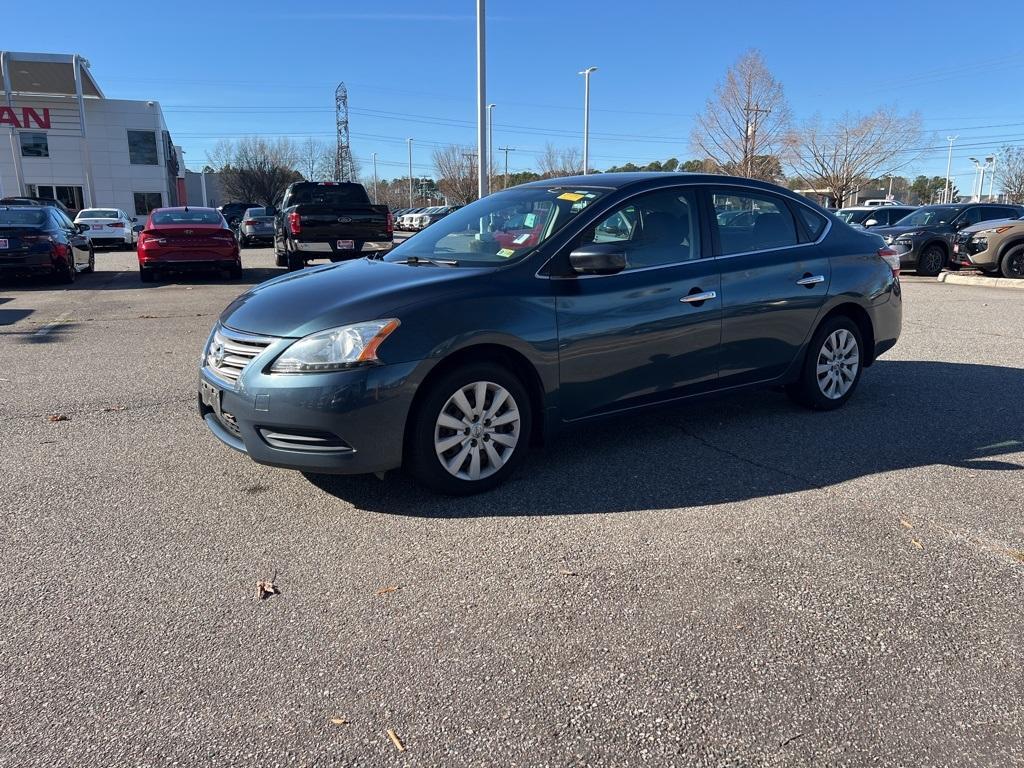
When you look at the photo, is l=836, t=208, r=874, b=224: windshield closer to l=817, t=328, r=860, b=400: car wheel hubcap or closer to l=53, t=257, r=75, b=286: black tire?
l=817, t=328, r=860, b=400: car wheel hubcap

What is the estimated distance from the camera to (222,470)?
4.51 m

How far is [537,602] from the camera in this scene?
3.10 m

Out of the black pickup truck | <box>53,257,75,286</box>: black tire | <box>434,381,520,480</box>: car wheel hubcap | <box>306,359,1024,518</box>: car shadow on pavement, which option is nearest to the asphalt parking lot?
<box>306,359,1024,518</box>: car shadow on pavement

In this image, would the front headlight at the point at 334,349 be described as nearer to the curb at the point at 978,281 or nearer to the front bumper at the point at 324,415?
the front bumper at the point at 324,415

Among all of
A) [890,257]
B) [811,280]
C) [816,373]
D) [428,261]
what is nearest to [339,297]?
[428,261]

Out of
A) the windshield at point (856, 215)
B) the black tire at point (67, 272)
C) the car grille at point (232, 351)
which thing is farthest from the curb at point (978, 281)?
the black tire at point (67, 272)

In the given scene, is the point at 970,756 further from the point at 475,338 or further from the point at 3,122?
the point at 3,122

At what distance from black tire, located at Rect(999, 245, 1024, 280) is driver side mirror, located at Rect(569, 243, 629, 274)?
14.6 metres

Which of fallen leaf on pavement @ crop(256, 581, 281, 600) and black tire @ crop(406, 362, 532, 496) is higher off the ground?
black tire @ crop(406, 362, 532, 496)

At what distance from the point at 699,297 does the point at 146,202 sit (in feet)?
173

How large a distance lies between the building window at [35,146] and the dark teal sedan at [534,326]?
5120 centimetres

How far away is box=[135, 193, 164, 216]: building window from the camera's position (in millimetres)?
49844

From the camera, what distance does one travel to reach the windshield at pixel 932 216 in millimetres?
17812

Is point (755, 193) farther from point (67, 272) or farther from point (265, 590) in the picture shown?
point (67, 272)
